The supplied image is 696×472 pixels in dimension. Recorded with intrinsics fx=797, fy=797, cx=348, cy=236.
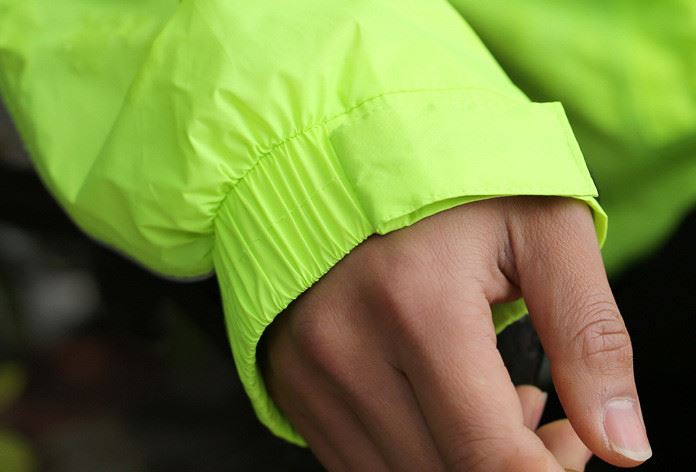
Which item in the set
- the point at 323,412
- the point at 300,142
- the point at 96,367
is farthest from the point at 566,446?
the point at 96,367

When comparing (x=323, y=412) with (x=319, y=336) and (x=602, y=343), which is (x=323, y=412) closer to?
(x=319, y=336)

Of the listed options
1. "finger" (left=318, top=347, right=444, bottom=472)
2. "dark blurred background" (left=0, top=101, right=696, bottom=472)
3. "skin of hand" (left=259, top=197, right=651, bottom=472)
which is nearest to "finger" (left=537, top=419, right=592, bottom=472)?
"skin of hand" (left=259, top=197, right=651, bottom=472)

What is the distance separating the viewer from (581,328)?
1.61 feet

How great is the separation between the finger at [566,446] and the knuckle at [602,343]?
0.31 ft

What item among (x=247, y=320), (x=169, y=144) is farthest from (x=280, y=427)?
(x=169, y=144)

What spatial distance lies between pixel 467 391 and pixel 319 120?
0.20 m

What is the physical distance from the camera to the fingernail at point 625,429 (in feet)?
1.56

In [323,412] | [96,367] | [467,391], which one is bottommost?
[96,367]

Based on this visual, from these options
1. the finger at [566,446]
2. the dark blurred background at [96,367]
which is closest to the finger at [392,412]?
the finger at [566,446]

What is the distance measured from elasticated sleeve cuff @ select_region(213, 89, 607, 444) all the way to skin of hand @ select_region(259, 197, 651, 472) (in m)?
0.02

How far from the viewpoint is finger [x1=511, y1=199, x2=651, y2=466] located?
1.57 feet

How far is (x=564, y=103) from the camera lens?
655 millimetres

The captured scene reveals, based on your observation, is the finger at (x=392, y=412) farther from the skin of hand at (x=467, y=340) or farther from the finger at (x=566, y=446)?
the finger at (x=566, y=446)

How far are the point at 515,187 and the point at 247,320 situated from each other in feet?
0.66
